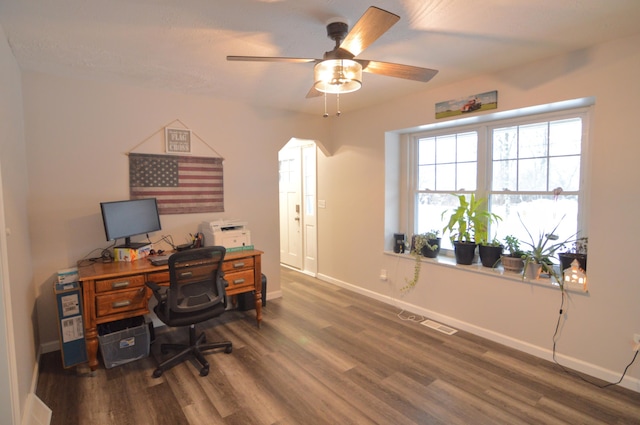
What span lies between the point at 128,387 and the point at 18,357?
714 millimetres

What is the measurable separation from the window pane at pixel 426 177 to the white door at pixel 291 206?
208cm

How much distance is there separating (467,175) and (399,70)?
70.9 inches

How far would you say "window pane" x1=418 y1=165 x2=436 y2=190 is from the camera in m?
3.83

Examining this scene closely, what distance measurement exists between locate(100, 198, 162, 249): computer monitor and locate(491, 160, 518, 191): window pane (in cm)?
335

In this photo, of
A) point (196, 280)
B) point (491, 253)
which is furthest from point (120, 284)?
point (491, 253)

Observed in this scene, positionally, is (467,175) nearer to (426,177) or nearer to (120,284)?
(426,177)

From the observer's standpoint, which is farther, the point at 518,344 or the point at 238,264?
the point at 238,264

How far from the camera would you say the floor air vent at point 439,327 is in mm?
3244

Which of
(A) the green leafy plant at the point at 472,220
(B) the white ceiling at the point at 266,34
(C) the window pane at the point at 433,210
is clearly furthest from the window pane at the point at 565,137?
(C) the window pane at the point at 433,210

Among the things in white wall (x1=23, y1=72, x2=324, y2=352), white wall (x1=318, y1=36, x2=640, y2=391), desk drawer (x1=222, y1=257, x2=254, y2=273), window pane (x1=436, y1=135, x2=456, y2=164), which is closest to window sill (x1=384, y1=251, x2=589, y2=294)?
white wall (x1=318, y1=36, x2=640, y2=391)

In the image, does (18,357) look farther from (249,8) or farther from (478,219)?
(478,219)

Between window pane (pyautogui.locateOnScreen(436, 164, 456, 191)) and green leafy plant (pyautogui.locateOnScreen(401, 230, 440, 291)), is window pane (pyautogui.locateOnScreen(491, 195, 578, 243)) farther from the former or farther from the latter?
green leafy plant (pyautogui.locateOnScreen(401, 230, 440, 291))

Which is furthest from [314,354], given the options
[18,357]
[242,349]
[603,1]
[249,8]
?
[603,1]

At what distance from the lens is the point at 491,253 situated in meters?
3.12
